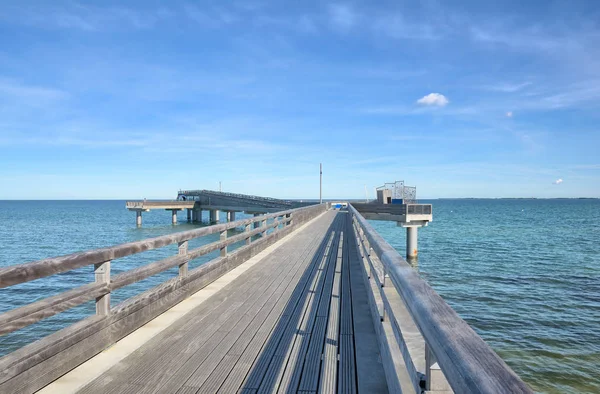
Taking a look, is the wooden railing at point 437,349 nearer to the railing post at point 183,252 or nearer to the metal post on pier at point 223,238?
the railing post at point 183,252

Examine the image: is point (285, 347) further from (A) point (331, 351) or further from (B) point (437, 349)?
(B) point (437, 349)

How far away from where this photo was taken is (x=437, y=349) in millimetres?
1592

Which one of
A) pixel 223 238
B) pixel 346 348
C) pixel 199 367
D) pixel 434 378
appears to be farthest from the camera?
pixel 223 238

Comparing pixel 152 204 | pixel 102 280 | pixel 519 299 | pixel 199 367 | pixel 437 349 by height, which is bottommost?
pixel 519 299

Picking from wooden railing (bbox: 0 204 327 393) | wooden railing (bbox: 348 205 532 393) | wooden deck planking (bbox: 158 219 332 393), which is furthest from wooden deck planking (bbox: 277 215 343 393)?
wooden railing (bbox: 0 204 327 393)

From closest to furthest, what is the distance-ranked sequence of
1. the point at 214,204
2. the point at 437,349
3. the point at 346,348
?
1. the point at 437,349
2. the point at 346,348
3. the point at 214,204

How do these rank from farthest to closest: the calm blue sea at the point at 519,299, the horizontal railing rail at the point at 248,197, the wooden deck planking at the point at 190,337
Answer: the horizontal railing rail at the point at 248,197 < the calm blue sea at the point at 519,299 < the wooden deck planking at the point at 190,337

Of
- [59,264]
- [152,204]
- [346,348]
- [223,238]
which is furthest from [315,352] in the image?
[152,204]

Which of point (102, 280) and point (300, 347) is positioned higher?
point (102, 280)

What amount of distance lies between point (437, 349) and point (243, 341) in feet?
10.0

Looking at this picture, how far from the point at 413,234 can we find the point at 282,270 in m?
20.3

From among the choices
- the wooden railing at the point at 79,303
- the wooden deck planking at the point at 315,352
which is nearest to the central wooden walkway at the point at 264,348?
the wooden deck planking at the point at 315,352

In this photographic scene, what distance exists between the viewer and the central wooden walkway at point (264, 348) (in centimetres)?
328

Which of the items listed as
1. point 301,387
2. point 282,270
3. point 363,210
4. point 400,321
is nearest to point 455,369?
point 400,321
